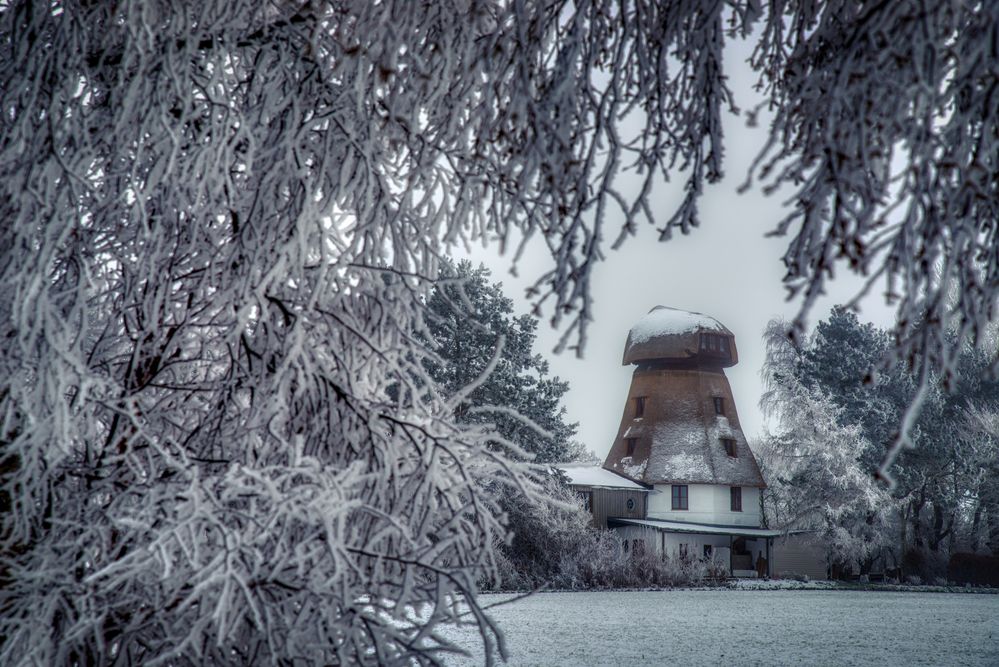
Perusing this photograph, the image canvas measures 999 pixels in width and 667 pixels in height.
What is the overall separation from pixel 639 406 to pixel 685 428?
9.60 feet

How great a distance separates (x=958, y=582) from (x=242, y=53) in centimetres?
3350

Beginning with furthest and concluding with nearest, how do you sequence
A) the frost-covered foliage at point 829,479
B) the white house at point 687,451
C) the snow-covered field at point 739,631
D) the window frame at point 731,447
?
the window frame at point 731,447
the white house at point 687,451
the frost-covered foliage at point 829,479
the snow-covered field at point 739,631

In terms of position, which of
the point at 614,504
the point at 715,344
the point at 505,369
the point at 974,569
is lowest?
the point at 974,569

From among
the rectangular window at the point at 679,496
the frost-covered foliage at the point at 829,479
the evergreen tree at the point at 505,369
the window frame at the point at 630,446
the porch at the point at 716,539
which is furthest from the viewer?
the window frame at the point at 630,446

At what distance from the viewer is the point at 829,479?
30.5 metres

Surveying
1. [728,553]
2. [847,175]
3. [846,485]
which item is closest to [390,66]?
[847,175]

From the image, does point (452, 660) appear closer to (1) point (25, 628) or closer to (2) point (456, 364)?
(1) point (25, 628)

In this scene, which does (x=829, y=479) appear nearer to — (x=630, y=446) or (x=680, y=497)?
(x=680, y=497)

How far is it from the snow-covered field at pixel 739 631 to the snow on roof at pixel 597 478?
41.4ft

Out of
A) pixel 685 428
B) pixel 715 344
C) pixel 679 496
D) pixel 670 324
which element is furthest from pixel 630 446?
pixel 715 344

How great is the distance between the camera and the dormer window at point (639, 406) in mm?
42188

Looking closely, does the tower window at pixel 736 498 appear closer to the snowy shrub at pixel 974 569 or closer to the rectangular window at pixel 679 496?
the rectangular window at pixel 679 496

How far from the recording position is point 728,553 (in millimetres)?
37406

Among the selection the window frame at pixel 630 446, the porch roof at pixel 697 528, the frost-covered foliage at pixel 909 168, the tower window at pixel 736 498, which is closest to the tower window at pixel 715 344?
the window frame at pixel 630 446
